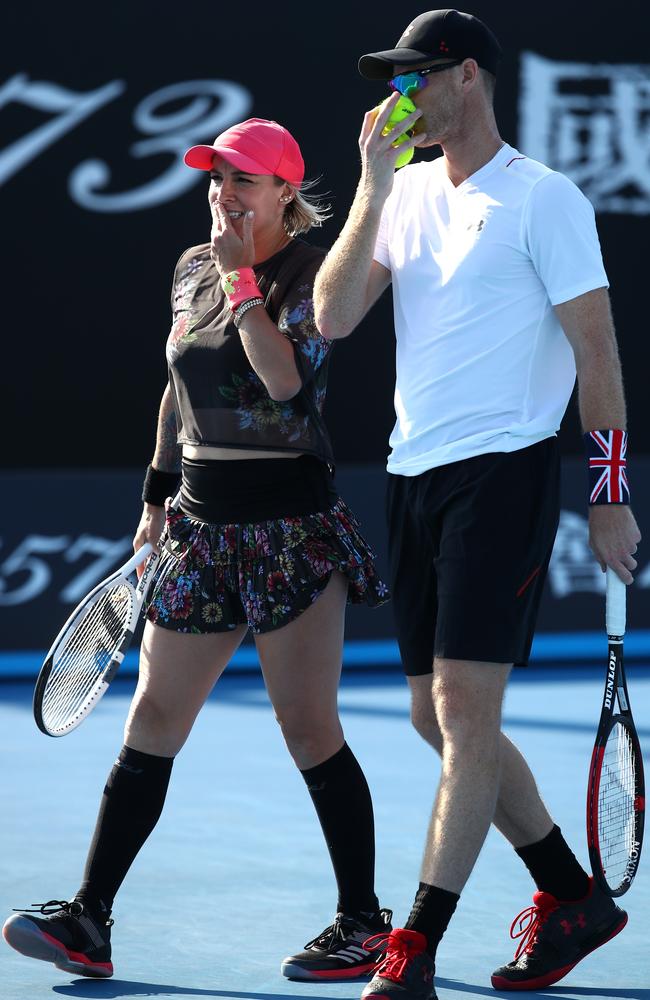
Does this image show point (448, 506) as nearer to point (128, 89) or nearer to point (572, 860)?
point (572, 860)

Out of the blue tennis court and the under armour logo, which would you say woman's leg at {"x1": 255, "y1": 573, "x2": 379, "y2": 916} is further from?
the under armour logo

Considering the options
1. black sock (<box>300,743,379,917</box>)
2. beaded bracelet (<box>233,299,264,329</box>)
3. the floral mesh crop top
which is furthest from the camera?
black sock (<box>300,743,379,917</box>)

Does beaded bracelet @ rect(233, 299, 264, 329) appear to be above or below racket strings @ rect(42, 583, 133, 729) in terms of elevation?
above

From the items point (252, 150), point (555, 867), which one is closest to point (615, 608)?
point (555, 867)

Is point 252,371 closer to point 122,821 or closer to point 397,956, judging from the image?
point 122,821

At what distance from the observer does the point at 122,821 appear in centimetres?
328

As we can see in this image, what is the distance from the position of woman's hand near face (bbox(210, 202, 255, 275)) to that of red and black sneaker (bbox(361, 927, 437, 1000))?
126cm

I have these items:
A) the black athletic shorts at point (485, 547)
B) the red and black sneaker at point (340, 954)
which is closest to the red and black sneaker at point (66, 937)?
the red and black sneaker at point (340, 954)

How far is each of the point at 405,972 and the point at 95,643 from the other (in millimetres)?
1044

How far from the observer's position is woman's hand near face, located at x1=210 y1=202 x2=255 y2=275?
3.23m

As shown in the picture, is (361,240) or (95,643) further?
(95,643)

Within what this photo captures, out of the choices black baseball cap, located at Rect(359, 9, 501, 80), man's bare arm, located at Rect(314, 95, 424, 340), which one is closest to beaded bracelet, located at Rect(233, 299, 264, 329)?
man's bare arm, located at Rect(314, 95, 424, 340)

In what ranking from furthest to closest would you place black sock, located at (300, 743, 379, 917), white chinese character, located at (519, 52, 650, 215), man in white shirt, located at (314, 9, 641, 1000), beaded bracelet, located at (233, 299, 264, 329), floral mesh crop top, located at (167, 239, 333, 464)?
white chinese character, located at (519, 52, 650, 215) → black sock, located at (300, 743, 379, 917) → floral mesh crop top, located at (167, 239, 333, 464) → beaded bracelet, located at (233, 299, 264, 329) → man in white shirt, located at (314, 9, 641, 1000)

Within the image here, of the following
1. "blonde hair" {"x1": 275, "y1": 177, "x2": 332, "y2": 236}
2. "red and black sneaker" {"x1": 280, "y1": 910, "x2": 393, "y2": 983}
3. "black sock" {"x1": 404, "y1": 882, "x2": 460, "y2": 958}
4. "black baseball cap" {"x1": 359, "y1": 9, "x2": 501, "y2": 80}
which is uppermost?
"black baseball cap" {"x1": 359, "y1": 9, "x2": 501, "y2": 80}
